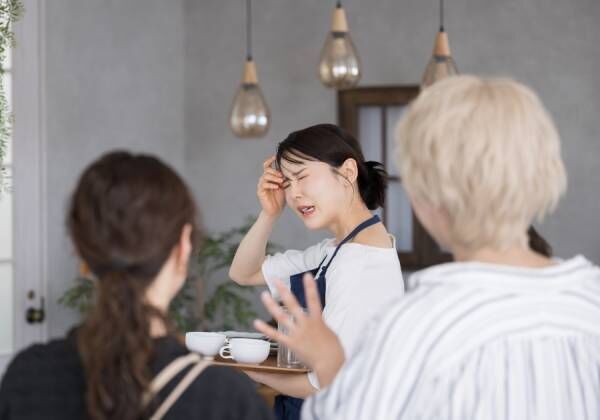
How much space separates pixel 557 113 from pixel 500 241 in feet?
15.3

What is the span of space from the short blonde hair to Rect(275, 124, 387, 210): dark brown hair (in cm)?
113

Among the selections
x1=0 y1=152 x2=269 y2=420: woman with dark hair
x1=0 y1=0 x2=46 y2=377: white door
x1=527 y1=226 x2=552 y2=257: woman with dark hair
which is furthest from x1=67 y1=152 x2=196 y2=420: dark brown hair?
x1=0 y1=0 x2=46 y2=377: white door

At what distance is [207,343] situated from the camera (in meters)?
2.56

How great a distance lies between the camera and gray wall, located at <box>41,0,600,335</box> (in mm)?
5492

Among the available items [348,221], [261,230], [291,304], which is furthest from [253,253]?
[291,304]

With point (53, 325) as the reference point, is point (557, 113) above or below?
above

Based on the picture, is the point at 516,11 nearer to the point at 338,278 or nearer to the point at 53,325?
the point at 53,325

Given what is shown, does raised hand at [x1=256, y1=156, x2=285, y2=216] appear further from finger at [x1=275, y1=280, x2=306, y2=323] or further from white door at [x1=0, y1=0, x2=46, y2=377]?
white door at [x1=0, y1=0, x2=46, y2=377]

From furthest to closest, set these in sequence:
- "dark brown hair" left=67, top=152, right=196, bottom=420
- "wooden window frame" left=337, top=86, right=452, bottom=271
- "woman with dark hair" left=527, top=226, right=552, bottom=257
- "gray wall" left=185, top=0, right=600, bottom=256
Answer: "wooden window frame" left=337, top=86, right=452, bottom=271 → "gray wall" left=185, top=0, right=600, bottom=256 → "woman with dark hair" left=527, top=226, right=552, bottom=257 → "dark brown hair" left=67, top=152, right=196, bottom=420

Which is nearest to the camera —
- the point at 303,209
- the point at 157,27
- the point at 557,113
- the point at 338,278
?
the point at 338,278

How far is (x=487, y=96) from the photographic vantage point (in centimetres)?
144

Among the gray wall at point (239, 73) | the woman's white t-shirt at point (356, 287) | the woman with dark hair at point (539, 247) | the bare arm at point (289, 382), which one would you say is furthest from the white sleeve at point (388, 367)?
the gray wall at point (239, 73)

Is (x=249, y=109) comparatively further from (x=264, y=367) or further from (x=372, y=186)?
(x=264, y=367)

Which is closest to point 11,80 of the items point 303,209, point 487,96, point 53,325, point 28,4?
point 28,4
